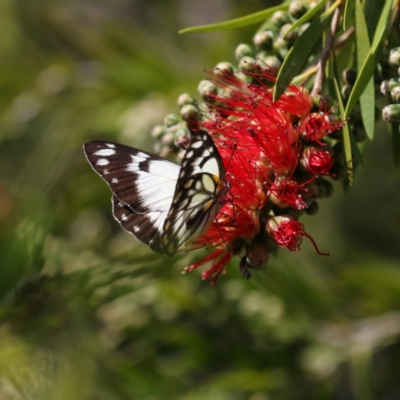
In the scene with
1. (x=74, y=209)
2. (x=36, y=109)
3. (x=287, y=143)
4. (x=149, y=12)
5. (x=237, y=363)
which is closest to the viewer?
(x=287, y=143)

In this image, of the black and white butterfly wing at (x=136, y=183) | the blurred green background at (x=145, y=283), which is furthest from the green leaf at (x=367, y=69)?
the blurred green background at (x=145, y=283)

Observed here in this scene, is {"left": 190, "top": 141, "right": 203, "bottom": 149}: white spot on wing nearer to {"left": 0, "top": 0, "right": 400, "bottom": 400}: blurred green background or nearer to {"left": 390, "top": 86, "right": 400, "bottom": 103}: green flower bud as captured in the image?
{"left": 390, "top": 86, "right": 400, "bottom": 103}: green flower bud

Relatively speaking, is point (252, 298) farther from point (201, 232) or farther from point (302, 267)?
point (201, 232)

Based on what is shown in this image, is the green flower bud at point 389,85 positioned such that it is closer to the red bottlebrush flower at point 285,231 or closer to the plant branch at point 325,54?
the plant branch at point 325,54

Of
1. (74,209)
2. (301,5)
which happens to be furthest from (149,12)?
(301,5)

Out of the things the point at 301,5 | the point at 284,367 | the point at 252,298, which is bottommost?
the point at 284,367
